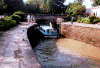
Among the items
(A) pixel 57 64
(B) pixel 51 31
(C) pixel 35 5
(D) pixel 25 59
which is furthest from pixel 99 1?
(D) pixel 25 59

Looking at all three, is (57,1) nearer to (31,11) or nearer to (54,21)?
(31,11)

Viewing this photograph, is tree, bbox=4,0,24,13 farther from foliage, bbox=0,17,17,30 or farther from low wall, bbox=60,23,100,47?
foliage, bbox=0,17,17,30

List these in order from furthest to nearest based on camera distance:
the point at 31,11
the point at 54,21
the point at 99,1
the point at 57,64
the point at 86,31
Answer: the point at 31,11 → the point at 99,1 → the point at 54,21 → the point at 86,31 → the point at 57,64

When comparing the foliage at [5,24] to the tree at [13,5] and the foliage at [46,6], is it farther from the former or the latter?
the foliage at [46,6]

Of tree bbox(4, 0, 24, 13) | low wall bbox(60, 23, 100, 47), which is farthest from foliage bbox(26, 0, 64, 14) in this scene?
low wall bbox(60, 23, 100, 47)

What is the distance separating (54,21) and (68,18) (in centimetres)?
503

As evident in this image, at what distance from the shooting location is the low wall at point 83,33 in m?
12.9

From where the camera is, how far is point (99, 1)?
127 ft

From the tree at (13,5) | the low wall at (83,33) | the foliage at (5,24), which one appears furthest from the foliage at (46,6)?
the foliage at (5,24)

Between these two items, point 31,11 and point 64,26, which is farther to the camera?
point 31,11

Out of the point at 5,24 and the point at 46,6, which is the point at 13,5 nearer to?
the point at 46,6

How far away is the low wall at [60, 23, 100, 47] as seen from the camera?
12898 millimetres

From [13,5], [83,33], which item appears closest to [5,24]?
[83,33]

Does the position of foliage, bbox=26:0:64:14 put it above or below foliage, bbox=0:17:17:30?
above
